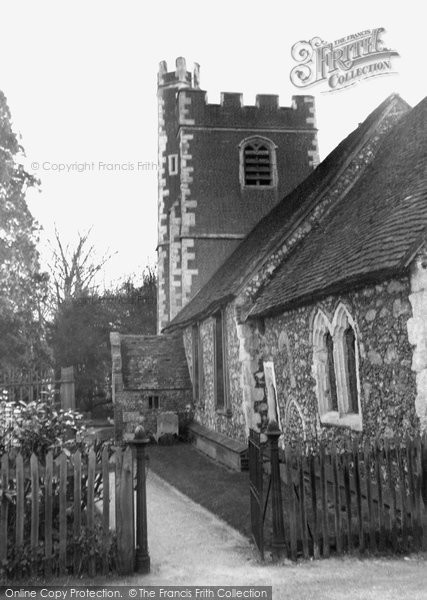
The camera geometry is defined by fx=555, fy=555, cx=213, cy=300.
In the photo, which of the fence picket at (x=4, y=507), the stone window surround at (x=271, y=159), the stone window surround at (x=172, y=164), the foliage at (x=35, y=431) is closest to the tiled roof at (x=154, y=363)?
the stone window surround at (x=271, y=159)

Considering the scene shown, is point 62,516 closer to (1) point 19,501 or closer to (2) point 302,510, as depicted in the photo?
(1) point 19,501

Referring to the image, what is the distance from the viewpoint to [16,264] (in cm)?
2194

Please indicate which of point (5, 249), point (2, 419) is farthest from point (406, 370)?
point (5, 249)

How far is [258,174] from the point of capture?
834 inches

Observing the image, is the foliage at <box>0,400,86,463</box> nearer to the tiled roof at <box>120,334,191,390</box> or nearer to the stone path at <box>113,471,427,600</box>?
the stone path at <box>113,471,427,600</box>

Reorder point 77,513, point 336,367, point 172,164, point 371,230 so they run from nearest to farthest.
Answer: point 77,513
point 371,230
point 336,367
point 172,164

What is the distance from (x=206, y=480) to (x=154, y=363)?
8.13 m

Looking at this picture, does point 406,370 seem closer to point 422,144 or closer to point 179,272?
point 422,144

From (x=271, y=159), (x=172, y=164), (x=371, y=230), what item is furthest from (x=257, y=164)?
(x=371, y=230)

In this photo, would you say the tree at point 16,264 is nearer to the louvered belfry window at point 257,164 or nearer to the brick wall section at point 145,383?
the brick wall section at point 145,383

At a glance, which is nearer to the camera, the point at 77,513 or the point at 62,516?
the point at 62,516

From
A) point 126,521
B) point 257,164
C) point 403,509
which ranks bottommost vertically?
point 403,509

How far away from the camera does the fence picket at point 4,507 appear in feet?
17.0

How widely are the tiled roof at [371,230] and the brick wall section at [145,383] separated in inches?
264
